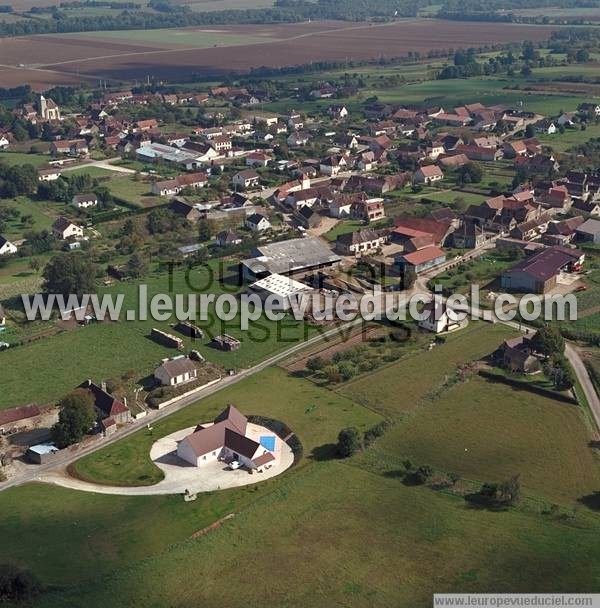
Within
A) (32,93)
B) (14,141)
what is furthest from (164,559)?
(32,93)

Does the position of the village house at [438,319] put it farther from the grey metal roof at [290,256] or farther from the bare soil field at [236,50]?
the bare soil field at [236,50]

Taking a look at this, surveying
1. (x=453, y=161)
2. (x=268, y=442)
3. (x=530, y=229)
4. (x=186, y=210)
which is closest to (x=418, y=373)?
(x=268, y=442)

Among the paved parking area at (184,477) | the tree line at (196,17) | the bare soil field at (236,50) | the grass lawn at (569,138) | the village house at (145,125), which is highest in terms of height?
the tree line at (196,17)

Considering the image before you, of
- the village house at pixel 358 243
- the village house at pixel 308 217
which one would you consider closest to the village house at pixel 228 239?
the village house at pixel 308 217

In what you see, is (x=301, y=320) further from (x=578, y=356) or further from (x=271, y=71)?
(x=271, y=71)

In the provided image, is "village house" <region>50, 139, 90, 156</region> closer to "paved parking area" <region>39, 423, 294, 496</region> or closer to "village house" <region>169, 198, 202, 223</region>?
"village house" <region>169, 198, 202, 223</region>

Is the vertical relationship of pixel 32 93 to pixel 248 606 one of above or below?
above
